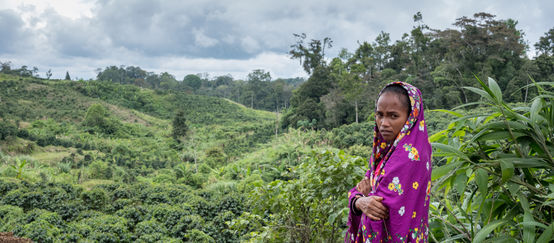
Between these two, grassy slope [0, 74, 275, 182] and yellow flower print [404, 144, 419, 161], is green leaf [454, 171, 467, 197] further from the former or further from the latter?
grassy slope [0, 74, 275, 182]

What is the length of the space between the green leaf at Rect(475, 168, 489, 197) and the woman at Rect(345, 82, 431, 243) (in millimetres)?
191

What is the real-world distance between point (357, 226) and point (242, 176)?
8860mm

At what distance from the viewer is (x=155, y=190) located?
7.53 metres

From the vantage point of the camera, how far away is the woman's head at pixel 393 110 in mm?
1078

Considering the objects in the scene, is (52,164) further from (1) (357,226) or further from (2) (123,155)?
(1) (357,226)

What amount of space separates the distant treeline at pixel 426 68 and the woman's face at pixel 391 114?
1239cm

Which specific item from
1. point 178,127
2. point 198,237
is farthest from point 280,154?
point 178,127

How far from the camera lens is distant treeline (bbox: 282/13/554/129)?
1541cm

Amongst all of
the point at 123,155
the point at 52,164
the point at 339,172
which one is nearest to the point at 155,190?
the point at 339,172

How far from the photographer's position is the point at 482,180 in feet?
3.70

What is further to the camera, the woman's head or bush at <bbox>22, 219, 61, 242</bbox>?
bush at <bbox>22, 219, 61, 242</bbox>

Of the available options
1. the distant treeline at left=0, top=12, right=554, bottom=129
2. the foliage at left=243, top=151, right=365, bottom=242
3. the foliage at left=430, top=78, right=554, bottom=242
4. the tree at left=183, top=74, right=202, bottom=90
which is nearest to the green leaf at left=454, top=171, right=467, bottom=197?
the foliage at left=430, top=78, right=554, bottom=242

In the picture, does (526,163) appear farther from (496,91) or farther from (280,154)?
(280,154)

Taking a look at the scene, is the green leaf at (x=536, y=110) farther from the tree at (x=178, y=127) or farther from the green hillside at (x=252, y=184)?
the tree at (x=178, y=127)
